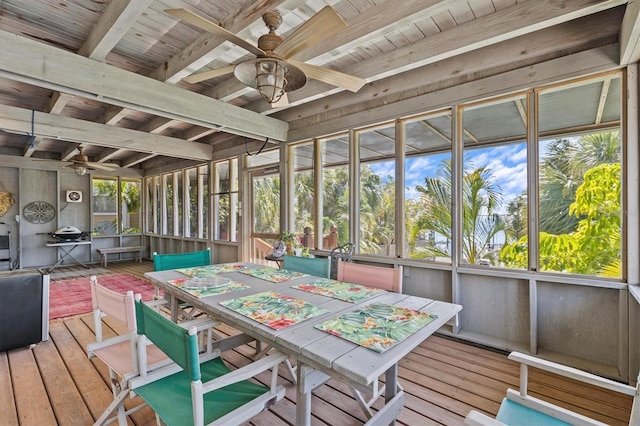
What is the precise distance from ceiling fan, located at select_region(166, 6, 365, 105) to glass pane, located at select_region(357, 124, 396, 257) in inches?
64.8

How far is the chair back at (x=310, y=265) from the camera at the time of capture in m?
2.65

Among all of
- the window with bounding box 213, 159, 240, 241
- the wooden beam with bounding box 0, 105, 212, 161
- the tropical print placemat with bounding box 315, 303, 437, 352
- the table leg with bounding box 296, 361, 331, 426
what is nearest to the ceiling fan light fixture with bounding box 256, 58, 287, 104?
the tropical print placemat with bounding box 315, 303, 437, 352

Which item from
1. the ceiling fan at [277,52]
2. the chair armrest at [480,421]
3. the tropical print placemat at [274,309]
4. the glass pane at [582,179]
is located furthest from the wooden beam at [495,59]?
the chair armrest at [480,421]

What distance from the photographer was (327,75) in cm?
208

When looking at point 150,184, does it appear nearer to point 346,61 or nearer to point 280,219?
point 280,219

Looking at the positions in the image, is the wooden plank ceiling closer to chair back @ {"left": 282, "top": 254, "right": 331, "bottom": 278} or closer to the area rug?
chair back @ {"left": 282, "top": 254, "right": 331, "bottom": 278}

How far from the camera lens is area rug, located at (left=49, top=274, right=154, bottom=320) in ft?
13.3

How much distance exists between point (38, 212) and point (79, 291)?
3530 millimetres

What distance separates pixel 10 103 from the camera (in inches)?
165

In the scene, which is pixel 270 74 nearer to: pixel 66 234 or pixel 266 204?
pixel 266 204

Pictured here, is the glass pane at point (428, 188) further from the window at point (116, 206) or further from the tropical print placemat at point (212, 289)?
the window at point (116, 206)

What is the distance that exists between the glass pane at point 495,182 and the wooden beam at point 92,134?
15.3 feet

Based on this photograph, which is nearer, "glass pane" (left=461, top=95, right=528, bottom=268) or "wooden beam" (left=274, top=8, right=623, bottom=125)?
"wooden beam" (left=274, top=8, right=623, bottom=125)

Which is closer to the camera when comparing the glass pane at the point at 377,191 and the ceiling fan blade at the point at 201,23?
the ceiling fan blade at the point at 201,23
